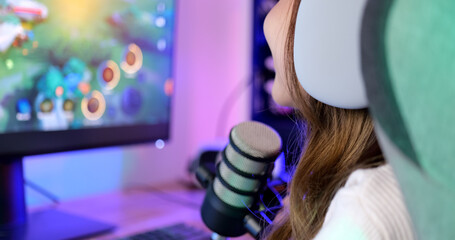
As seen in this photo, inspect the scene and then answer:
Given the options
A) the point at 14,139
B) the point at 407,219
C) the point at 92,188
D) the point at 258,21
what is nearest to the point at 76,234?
the point at 14,139

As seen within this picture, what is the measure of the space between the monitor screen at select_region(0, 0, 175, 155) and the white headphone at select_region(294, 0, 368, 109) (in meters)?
0.51

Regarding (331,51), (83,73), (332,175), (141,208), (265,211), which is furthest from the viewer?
(141,208)

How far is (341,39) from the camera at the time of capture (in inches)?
14.1

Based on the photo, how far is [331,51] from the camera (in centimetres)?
37

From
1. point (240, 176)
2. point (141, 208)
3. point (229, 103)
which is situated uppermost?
point (240, 176)

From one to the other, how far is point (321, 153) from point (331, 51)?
0.20 metres

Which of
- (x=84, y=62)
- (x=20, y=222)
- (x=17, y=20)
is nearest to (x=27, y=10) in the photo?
(x=17, y=20)

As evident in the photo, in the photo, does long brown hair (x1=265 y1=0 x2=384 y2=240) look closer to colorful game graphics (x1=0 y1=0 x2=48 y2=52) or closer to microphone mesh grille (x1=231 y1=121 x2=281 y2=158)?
microphone mesh grille (x1=231 y1=121 x2=281 y2=158)

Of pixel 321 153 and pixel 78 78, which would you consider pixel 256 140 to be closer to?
pixel 321 153

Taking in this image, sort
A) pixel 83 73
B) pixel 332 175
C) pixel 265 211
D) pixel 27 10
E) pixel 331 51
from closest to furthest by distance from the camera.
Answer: pixel 331 51, pixel 332 175, pixel 265 211, pixel 27 10, pixel 83 73

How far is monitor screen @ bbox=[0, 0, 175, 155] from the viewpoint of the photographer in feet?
2.40

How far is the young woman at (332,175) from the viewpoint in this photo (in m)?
0.38

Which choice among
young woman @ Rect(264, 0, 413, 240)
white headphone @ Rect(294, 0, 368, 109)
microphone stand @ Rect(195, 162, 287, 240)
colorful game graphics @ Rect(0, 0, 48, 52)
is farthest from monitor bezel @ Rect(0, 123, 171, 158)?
white headphone @ Rect(294, 0, 368, 109)

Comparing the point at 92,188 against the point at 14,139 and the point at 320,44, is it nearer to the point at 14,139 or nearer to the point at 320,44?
the point at 14,139
